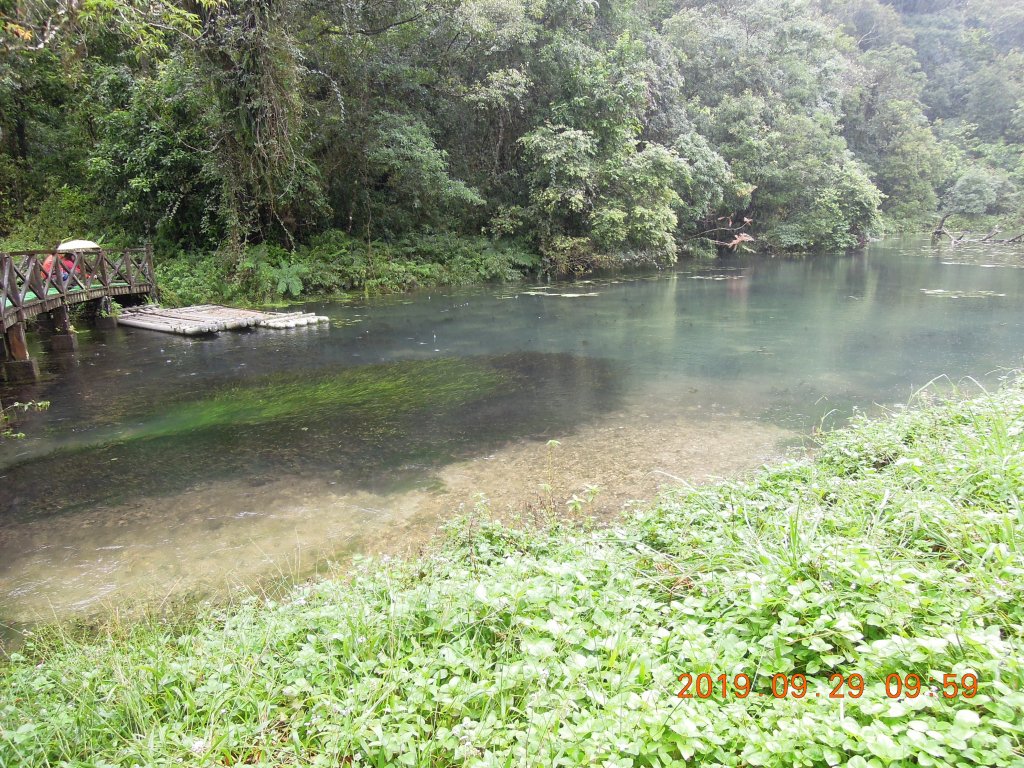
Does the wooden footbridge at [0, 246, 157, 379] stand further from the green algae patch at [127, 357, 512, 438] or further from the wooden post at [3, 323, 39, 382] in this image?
the green algae patch at [127, 357, 512, 438]

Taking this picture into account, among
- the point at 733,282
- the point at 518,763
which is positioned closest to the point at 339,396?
the point at 518,763

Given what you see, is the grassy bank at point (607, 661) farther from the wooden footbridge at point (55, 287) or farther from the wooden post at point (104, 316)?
the wooden post at point (104, 316)

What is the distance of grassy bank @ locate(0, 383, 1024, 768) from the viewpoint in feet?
6.65

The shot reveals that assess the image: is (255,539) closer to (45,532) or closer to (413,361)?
(45,532)

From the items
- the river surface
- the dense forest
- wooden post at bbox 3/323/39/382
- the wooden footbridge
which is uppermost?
the dense forest

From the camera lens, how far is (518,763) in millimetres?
2047

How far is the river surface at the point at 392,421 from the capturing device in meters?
4.82

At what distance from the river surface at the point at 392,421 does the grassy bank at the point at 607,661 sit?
1.33 m

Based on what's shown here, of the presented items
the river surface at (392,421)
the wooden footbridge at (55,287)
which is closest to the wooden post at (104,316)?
the wooden footbridge at (55,287)

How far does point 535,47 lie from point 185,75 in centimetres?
1111

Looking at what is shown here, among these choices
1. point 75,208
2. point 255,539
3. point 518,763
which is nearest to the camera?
point 518,763

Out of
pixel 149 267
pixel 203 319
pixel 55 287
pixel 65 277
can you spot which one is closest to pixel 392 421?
pixel 203 319
